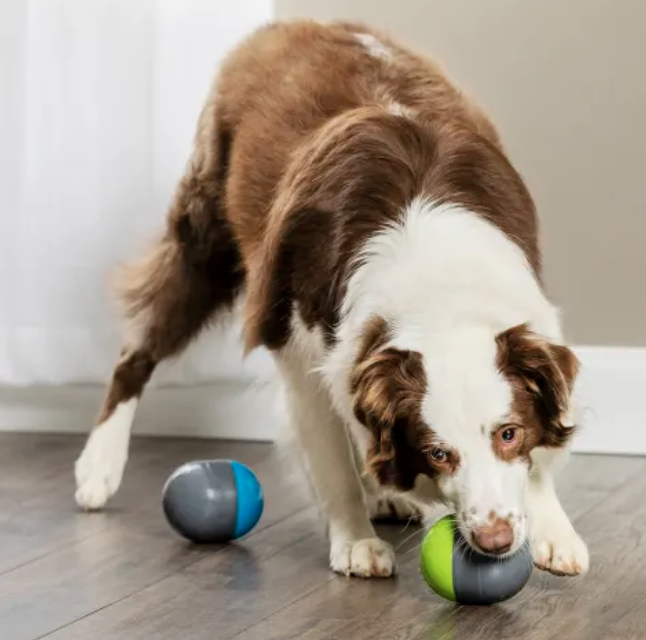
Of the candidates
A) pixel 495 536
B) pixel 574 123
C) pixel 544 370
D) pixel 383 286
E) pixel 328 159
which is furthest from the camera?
pixel 574 123

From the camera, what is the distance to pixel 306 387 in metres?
2.86

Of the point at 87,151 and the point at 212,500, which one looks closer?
the point at 212,500

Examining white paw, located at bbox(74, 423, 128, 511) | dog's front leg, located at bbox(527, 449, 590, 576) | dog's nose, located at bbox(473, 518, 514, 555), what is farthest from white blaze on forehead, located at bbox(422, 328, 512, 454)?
white paw, located at bbox(74, 423, 128, 511)

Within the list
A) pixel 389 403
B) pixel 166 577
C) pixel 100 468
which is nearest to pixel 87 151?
pixel 100 468

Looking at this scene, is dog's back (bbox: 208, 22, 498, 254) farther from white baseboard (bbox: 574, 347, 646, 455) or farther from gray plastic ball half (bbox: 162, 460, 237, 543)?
white baseboard (bbox: 574, 347, 646, 455)

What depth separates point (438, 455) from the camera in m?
2.32

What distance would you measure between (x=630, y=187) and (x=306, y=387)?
1312 millimetres

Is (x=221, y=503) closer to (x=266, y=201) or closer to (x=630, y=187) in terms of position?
(x=266, y=201)

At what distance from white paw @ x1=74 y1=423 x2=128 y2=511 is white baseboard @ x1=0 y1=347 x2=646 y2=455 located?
58 cm

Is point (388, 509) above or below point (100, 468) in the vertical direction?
above

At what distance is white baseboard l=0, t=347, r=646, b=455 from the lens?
3795 millimetres

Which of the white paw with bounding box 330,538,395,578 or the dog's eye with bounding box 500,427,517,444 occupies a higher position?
the dog's eye with bounding box 500,427,517,444

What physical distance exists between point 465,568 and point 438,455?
8.0 inches

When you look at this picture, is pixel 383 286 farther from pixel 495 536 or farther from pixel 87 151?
pixel 87 151
